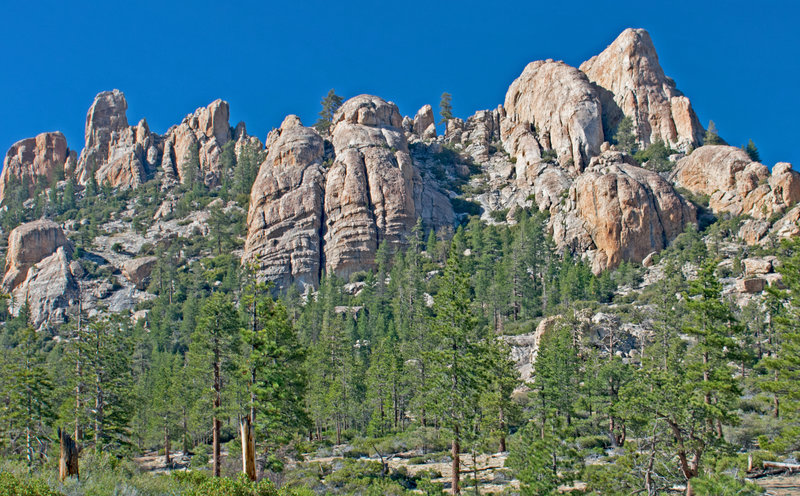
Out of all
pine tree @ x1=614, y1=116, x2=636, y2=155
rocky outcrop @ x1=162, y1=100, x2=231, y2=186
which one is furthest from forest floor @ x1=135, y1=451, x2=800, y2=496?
→ rocky outcrop @ x1=162, y1=100, x2=231, y2=186

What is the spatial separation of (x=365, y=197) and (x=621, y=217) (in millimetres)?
43552

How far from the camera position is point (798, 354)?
930 inches

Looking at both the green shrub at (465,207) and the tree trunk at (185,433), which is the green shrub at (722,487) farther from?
the green shrub at (465,207)

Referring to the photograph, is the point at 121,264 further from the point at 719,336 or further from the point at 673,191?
the point at 719,336

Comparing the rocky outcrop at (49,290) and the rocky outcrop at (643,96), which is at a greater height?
the rocky outcrop at (643,96)

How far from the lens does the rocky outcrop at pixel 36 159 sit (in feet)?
511

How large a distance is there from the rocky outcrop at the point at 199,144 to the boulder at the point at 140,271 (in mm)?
34864

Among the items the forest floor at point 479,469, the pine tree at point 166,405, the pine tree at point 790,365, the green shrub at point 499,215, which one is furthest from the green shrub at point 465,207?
the pine tree at point 790,365

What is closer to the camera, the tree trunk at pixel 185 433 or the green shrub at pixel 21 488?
the green shrub at pixel 21 488

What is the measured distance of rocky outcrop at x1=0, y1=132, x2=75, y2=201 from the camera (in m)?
156

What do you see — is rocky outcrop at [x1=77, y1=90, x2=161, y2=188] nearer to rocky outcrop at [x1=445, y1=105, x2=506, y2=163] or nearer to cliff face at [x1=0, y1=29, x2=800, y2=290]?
cliff face at [x1=0, y1=29, x2=800, y2=290]

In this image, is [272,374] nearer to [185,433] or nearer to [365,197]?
[185,433]

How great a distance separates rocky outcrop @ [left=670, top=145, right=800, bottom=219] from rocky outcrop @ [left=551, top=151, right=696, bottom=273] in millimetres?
7337

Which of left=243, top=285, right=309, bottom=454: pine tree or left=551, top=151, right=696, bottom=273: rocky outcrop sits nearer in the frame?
left=243, top=285, right=309, bottom=454: pine tree
